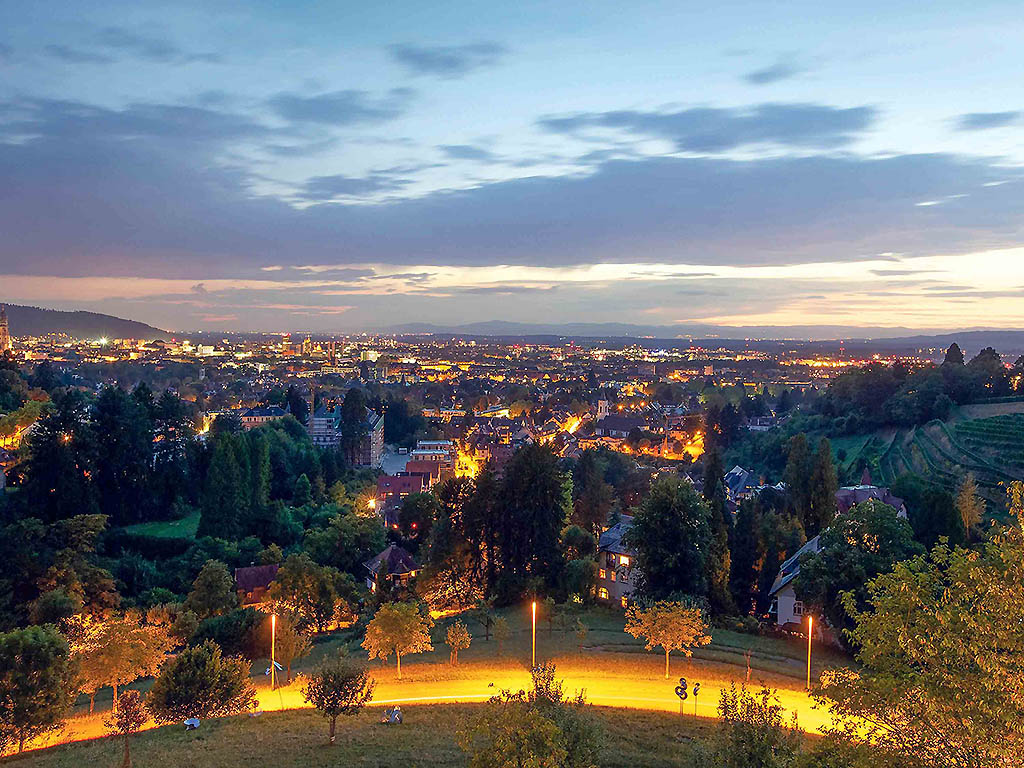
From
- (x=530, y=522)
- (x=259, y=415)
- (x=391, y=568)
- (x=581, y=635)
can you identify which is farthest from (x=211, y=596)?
(x=259, y=415)

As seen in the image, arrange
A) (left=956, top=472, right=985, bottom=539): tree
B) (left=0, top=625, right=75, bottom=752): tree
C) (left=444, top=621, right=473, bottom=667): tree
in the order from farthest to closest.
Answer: (left=956, top=472, right=985, bottom=539): tree
(left=444, top=621, right=473, bottom=667): tree
(left=0, top=625, right=75, bottom=752): tree

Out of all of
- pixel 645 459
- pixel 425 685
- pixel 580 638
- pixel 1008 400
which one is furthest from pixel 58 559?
pixel 1008 400

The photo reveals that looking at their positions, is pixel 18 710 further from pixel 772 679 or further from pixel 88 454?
pixel 88 454

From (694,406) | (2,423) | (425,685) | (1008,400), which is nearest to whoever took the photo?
(425,685)

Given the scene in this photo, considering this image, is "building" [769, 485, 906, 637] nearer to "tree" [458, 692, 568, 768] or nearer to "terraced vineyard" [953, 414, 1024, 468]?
"tree" [458, 692, 568, 768]

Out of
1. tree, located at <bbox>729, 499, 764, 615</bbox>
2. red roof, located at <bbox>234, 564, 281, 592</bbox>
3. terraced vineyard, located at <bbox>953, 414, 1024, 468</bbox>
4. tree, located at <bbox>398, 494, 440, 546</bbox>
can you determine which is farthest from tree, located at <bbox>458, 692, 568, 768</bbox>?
terraced vineyard, located at <bbox>953, 414, 1024, 468</bbox>

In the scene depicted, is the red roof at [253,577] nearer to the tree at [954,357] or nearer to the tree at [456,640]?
the tree at [456,640]
